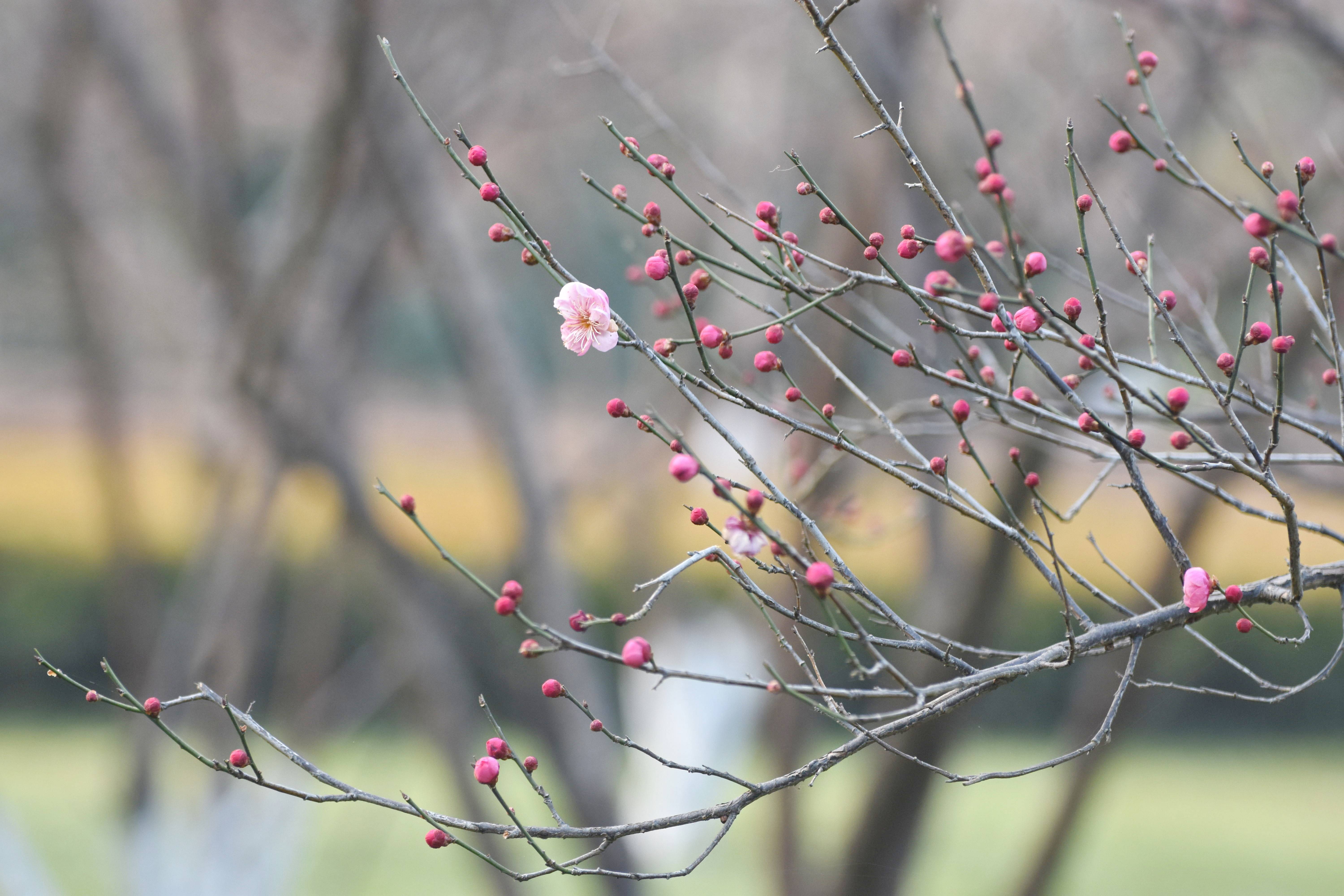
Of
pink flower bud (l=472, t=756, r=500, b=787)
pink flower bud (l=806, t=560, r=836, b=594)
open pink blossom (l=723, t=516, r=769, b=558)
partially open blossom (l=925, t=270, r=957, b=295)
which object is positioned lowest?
pink flower bud (l=472, t=756, r=500, b=787)

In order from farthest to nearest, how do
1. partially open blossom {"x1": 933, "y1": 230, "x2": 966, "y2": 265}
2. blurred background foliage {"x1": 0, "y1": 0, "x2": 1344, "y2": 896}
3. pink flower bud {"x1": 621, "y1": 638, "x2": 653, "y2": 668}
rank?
blurred background foliage {"x1": 0, "y1": 0, "x2": 1344, "y2": 896} < pink flower bud {"x1": 621, "y1": 638, "x2": 653, "y2": 668} < partially open blossom {"x1": 933, "y1": 230, "x2": 966, "y2": 265}

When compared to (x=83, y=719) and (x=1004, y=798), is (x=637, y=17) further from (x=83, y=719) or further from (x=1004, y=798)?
(x=83, y=719)

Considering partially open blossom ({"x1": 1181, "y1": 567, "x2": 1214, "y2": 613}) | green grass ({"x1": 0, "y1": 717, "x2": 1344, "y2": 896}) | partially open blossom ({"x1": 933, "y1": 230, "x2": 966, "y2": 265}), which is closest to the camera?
partially open blossom ({"x1": 933, "y1": 230, "x2": 966, "y2": 265})

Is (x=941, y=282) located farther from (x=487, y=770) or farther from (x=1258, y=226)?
(x=487, y=770)

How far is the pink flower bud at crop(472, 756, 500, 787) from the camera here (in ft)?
3.51

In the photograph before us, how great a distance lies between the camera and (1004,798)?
970cm

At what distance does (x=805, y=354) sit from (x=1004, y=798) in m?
7.07

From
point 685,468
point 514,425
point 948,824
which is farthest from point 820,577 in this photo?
point 948,824

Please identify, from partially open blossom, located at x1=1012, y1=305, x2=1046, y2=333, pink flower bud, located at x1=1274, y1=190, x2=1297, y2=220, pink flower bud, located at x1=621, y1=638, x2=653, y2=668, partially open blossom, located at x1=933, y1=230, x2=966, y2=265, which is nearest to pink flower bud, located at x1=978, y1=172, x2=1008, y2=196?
partially open blossom, located at x1=933, y1=230, x2=966, y2=265

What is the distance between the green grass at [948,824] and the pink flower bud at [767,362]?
456 centimetres

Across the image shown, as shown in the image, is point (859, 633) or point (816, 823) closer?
point (859, 633)

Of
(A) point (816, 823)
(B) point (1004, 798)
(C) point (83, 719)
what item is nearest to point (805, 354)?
(A) point (816, 823)

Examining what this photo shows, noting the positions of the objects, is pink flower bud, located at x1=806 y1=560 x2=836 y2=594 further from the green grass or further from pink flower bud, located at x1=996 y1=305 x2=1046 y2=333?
the green grass

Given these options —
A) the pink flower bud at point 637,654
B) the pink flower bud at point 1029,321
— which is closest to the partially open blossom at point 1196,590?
the pink flower bud at point 1029,321
